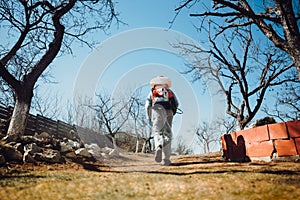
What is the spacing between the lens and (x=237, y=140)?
5.79 meters

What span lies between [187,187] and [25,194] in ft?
5.62

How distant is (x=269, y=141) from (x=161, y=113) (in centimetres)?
254

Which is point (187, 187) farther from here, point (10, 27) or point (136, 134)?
point (136, 134)

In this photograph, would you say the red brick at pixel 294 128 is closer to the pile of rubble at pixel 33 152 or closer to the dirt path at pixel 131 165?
the dirt path at pixel 131 165

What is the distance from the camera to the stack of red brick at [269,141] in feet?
14.2

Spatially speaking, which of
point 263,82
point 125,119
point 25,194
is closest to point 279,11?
point 25,194

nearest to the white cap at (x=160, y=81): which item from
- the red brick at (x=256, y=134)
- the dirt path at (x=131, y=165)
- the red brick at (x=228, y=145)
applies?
the dirt path at (x=131, y=165)

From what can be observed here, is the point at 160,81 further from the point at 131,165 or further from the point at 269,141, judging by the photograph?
the point at 269,141

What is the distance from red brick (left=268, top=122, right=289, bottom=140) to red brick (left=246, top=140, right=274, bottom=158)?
17 cm

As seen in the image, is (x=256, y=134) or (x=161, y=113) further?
(x=161, y=113)

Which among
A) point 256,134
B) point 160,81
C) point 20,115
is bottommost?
point 256,134

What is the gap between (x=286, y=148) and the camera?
4344 millimetres

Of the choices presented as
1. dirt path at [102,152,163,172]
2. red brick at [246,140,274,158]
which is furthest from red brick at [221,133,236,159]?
dirt path at [102,152,163,172]

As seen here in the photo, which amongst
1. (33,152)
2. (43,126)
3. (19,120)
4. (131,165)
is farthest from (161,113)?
(43,126)
